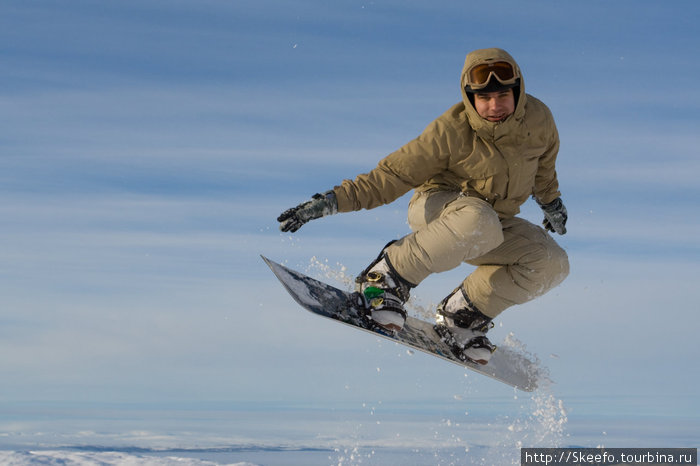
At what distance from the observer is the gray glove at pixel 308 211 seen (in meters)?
6.93

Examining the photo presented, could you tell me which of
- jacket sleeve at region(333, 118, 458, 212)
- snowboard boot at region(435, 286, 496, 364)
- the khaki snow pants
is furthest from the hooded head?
snowboard boot at region(435, 286, 496, 364)

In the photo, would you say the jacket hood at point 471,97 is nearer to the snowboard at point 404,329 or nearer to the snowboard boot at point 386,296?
the snowboard boot at point 386,296

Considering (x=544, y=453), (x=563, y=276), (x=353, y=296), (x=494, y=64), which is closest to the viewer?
(x=494, y=64)

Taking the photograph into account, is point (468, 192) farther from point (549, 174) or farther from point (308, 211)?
point (308, 211)

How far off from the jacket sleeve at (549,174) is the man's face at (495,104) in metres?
0.67

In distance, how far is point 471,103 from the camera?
6969 mm

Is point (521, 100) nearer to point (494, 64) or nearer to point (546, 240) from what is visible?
point (494, 64)

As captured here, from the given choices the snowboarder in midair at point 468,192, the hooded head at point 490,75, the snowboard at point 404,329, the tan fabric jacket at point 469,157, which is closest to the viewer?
the hooded head at point 490,75

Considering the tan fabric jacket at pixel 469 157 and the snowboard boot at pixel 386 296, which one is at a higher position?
the tan fabric jacket at pixel 469 157

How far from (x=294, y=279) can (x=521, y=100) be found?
8.92 feet

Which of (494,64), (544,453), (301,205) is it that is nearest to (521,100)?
(494,64)

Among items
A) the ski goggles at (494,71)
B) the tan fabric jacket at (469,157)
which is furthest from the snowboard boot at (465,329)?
the ski goggles at (494,71)

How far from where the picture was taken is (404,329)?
7914 millimetres

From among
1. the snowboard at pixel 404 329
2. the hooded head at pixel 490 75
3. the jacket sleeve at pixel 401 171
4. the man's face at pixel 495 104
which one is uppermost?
the hooded head at pixel 490 75
